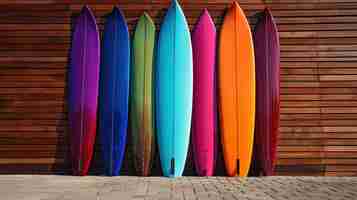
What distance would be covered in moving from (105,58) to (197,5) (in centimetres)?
172

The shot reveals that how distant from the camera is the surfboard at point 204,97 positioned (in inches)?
194

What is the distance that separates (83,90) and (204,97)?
6.11 ft

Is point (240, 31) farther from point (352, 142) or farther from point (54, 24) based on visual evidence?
point (54, 24)

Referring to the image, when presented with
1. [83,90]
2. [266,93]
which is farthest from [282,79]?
[83,90]

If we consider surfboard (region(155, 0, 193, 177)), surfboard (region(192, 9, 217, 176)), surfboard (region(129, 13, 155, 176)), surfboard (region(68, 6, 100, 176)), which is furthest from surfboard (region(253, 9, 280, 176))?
surfboard (region(68, 6, 100, 176))

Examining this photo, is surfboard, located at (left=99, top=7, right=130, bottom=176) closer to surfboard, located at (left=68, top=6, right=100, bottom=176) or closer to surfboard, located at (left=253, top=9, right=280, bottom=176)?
surfboard, located at (left=68, top=6, right=100, bottom=176)

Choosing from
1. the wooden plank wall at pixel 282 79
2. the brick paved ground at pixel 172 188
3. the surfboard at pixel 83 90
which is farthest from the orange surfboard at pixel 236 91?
the surfboard at pixel 83 90

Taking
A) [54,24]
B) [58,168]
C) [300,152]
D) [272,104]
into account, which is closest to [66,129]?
[58,168]

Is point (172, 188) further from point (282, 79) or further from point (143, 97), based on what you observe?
point (282, 79)

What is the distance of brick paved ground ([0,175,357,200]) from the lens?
338 cm

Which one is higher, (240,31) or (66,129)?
(240,31)

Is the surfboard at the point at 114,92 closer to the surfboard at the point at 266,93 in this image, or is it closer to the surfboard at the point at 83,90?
the surfboard at the point at 83,90

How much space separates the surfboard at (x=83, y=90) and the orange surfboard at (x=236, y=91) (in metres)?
1.97

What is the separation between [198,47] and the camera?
515cm
